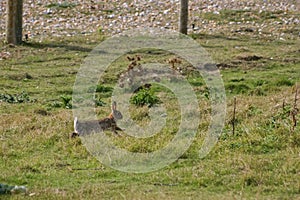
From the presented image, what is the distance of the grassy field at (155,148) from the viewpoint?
6.90m

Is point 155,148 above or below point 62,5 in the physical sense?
above

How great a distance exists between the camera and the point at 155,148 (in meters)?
8.52

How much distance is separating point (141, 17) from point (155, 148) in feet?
48.0


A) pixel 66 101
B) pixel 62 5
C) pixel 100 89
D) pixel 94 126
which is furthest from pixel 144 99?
pixel 62 5

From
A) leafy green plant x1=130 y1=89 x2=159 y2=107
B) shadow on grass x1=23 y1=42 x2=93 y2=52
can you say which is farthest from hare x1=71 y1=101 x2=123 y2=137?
shadow on grass x1=23 y1=42 x2=93 y2=52

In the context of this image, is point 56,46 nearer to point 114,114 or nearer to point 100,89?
point 100,89

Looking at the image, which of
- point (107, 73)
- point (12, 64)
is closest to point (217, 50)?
point (107, 73)

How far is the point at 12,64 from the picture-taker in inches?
643

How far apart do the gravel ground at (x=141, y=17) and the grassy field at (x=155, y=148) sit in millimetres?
5558

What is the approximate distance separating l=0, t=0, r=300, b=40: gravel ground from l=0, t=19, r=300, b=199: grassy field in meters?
5.56

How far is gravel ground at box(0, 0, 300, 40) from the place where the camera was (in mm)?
20906

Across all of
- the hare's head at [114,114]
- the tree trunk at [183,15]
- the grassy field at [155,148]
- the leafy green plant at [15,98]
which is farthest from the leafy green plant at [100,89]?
the tree trunk at [183,15]

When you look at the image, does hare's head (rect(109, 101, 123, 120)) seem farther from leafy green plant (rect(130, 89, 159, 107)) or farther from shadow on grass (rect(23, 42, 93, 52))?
shadow on grass (rect(23, 42, 93, 52))

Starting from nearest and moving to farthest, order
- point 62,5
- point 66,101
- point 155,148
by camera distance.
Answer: point 155,148, point 66,101, point 62,5
